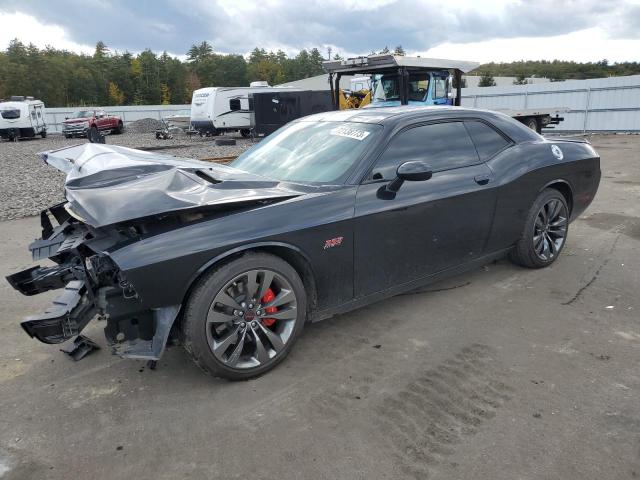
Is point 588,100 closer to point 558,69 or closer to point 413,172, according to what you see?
point 413,172

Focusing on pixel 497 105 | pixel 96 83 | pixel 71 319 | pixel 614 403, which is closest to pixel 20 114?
pixel 497 105

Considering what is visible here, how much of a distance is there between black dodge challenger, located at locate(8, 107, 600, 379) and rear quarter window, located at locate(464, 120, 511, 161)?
0.04 feet

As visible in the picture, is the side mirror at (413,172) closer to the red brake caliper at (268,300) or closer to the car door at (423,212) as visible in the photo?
the car door at (423,212)

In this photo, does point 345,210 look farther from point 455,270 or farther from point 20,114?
point 20,114

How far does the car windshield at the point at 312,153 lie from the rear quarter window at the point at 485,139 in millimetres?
1010

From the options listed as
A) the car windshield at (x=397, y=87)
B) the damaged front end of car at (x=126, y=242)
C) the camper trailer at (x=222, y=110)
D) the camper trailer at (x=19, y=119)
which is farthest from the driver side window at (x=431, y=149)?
the camper trailer at (x=19, y=119)

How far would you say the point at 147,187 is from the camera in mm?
2887

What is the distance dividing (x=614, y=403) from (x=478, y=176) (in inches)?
76.8

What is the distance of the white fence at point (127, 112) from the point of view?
38312mm

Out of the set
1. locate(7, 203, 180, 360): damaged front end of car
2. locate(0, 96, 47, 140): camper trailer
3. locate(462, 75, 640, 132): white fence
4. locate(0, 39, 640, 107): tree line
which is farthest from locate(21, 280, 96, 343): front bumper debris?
locate(0, 39, 640, 107): tree line

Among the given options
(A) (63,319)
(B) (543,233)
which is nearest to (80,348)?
(A) (63,319)

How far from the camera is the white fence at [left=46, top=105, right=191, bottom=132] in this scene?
38.3 metres

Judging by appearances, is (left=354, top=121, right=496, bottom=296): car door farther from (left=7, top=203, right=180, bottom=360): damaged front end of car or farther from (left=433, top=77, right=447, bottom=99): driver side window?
(left=433, top=77, right=447, bottom=99): driver side window

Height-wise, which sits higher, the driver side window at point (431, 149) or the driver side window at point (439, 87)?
the driver side window at point (439, 87)
